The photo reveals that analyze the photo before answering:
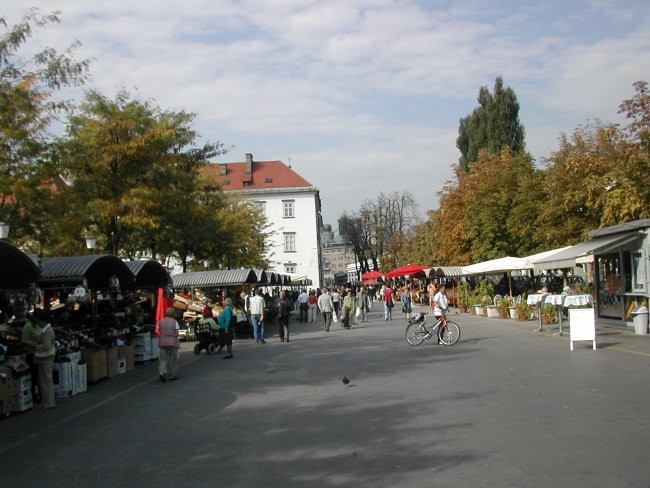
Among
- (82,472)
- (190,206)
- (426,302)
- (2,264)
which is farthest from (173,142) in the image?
(426,302)

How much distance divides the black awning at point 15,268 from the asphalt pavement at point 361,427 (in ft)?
8.91

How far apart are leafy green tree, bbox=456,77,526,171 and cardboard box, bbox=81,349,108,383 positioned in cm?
4798

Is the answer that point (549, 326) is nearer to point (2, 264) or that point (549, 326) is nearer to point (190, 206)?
point (190, 206)

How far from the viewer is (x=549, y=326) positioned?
2389 cm

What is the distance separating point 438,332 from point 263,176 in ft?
220

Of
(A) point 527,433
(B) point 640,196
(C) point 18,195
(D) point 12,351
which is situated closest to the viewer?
(A) point 527,433

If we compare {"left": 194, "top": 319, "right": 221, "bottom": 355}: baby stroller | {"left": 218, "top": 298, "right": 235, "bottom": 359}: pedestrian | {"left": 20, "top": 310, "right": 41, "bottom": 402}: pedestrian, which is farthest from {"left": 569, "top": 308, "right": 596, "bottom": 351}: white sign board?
{"left": 20, "top": 310, "right": 41, "bottom": 402}: pedestrian

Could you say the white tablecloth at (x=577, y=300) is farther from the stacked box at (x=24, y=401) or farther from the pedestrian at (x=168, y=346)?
the stacked box at (x=24, y=401)

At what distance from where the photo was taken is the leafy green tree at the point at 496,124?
196 feet

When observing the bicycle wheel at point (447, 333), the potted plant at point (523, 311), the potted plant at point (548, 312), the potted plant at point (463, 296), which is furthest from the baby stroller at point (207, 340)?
the potted plant at point (463, 296)

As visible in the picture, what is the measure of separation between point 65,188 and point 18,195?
357 cm

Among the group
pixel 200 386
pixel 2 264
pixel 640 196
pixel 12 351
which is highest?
pixel 640 196

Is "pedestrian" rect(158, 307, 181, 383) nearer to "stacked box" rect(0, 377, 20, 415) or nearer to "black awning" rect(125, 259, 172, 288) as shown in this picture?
"stacked box" rect(0, 377, 20, 415)

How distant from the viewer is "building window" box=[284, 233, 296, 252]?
79.9 m
